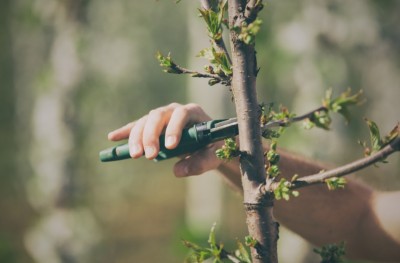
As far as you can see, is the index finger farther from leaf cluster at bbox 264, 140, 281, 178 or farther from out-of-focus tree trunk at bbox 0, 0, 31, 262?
out-of-focus tree trunk at bbox 0, 0, 31, 262

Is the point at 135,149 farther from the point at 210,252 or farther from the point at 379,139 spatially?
the point at 379,139

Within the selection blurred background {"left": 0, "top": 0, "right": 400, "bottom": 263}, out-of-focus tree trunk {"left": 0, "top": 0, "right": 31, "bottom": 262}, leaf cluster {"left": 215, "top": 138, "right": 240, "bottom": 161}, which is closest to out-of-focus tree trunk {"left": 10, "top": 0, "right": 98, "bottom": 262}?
blurred background {"left": 0, "top": 0, "right": 400, "bottom": 263}

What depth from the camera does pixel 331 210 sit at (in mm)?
3148

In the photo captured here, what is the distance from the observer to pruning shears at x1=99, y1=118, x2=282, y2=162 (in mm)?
1761

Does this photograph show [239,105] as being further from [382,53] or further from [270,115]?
[382,53]

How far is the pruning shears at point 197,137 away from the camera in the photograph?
5.78ft

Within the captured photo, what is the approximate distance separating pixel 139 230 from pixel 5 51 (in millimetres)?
15569

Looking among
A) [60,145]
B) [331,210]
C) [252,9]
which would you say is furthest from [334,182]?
[60,145]

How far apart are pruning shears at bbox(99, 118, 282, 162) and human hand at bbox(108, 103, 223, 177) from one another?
0.04 m

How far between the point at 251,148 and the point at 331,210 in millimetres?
1749

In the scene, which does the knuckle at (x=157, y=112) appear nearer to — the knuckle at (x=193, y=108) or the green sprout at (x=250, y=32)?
the knuckle at (x=193, y=108)

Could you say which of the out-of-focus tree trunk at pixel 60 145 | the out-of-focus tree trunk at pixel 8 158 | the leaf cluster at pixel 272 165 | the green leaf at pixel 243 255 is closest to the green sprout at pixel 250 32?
the leaf cluster at pixel 272 165

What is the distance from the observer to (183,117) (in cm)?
207

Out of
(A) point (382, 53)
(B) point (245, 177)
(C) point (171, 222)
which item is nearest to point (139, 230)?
(C) point (171, 222)
